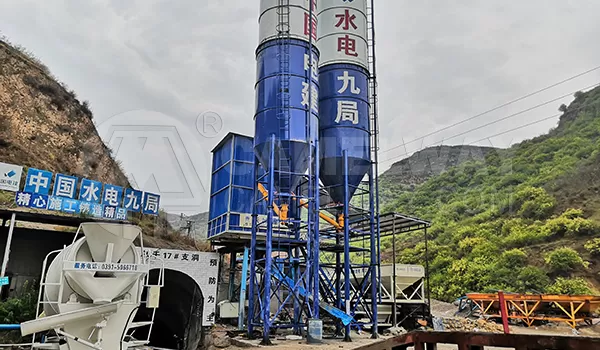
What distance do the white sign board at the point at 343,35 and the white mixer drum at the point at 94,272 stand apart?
1060 centimetres

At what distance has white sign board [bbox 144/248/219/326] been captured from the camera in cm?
1402

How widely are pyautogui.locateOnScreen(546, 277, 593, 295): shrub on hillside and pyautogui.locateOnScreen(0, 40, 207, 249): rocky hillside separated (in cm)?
2025

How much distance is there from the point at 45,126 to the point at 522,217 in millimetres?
36317

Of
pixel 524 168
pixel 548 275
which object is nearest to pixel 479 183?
pixel 524 168

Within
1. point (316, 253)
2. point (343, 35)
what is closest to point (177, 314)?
point (316, 253)

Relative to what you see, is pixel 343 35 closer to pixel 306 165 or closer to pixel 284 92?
pixel 284 92

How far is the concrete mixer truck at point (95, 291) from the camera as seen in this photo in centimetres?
700

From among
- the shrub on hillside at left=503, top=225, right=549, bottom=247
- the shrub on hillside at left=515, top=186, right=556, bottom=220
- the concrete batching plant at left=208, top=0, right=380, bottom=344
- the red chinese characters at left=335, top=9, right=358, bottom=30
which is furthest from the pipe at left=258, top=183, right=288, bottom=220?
the shrub on hillside at left=515, top=186, right=556, bottom=220

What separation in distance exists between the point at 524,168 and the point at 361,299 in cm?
3720

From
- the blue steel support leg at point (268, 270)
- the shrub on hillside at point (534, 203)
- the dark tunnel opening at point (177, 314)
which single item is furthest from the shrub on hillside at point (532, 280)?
the dark tunnel opening at point (177, 314)

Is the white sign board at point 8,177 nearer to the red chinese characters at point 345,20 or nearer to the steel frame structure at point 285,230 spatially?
the steel frame structure at point 285,230

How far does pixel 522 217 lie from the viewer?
112 ft

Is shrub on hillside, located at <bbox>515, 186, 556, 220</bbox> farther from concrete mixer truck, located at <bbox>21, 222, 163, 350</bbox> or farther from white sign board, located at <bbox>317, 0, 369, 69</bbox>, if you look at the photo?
concrete mixer truck, located at <bbox>21, 222, 163, 350</bbox>

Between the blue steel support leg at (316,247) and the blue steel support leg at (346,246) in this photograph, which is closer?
the blue steel support leg at (316,247)
